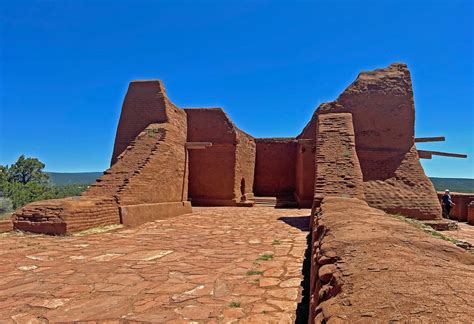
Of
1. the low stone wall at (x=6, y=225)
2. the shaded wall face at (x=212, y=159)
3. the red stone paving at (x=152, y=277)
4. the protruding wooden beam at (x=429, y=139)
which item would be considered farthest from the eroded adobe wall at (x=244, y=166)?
the low stone wall at (x=6, y=225)

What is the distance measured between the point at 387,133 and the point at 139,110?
840 centimetres

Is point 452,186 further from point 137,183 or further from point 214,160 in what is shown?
point 137,183

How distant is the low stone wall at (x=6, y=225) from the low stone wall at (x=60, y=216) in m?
0.09

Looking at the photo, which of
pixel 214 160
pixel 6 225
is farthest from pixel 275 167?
pixel 6 225

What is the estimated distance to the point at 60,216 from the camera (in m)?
6.76

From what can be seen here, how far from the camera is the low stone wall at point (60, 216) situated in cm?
675

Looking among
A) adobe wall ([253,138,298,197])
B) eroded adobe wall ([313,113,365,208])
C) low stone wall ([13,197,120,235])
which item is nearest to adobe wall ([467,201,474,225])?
eroded adobe wall ([313,113,365,208])

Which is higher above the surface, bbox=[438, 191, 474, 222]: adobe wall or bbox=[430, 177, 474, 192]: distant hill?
bbox=[430, 177, 474, 192]: distant hill

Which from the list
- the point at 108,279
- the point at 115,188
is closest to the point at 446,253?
the point at 108,279

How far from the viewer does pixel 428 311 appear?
4.23 ft

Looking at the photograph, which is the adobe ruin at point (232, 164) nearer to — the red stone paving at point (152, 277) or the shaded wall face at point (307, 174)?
the shaded wall face at point (307, 174)

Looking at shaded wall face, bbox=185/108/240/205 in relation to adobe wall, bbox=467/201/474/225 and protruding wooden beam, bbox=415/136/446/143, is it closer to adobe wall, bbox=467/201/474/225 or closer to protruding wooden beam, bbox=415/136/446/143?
protruding wooden beam, bbox=415/136/446/143

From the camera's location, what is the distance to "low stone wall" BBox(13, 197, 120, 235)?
6.75 m

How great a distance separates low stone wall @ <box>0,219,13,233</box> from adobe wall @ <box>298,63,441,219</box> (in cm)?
860
